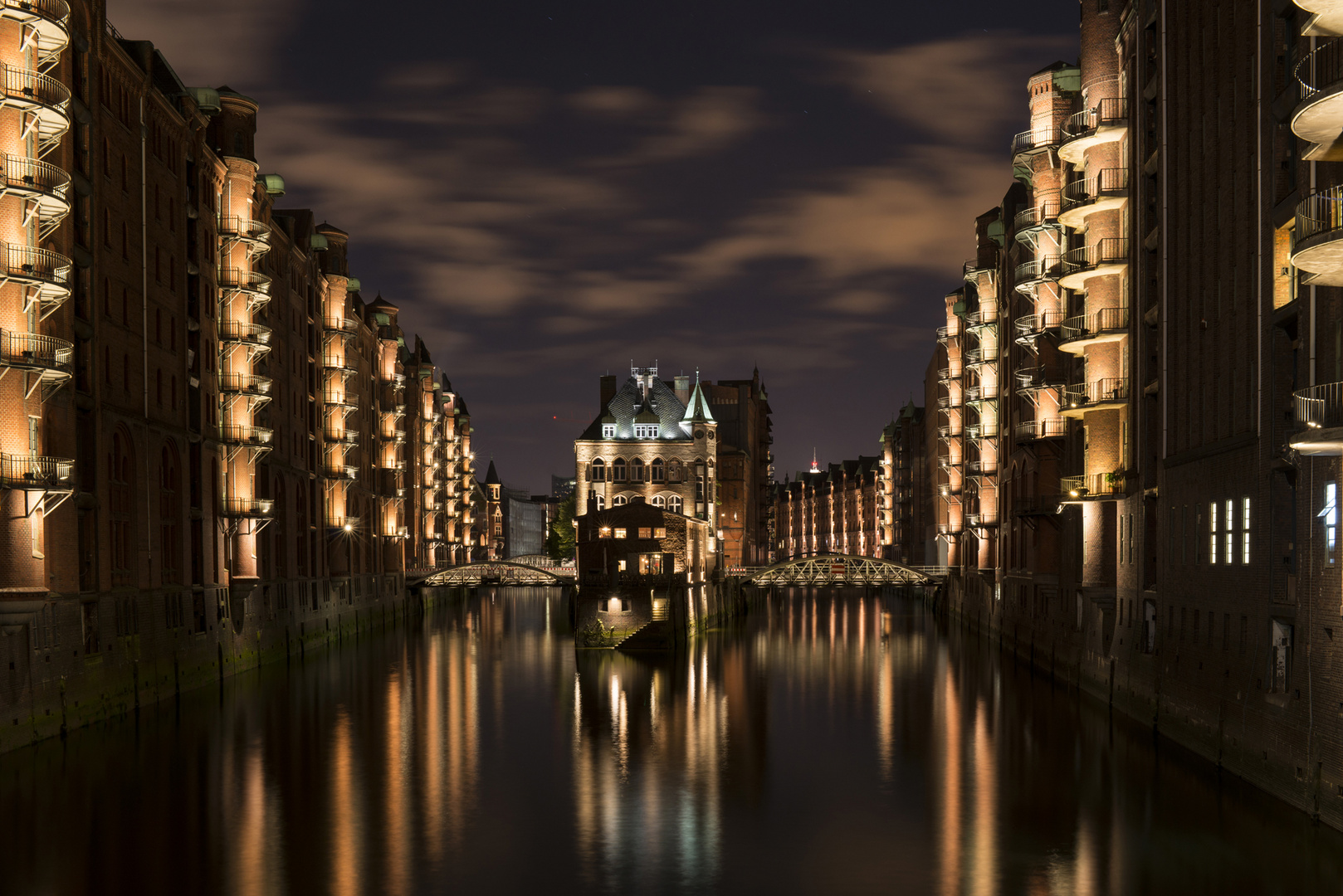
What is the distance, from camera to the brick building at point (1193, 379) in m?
29.5

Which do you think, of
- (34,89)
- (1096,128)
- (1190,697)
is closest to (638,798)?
(1190,697)

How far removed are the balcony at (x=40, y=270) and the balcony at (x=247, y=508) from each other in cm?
2278

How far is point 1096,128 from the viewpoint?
52031 millimetres

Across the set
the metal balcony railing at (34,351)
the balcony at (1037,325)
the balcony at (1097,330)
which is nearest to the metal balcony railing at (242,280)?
the metal balcony railing at (34,351)

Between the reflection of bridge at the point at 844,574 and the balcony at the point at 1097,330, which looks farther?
the reflection of bridge at the point at 844,574

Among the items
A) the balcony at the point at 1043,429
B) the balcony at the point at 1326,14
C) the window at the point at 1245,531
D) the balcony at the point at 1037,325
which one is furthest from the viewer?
the balcony at the point at 1037,325

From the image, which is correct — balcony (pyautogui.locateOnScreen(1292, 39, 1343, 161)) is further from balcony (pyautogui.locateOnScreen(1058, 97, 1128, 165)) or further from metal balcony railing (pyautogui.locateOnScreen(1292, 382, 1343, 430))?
balcony (pyautogui.locateOnScreen(1058, 97, 1128, 165))

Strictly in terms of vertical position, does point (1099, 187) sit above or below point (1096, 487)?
above

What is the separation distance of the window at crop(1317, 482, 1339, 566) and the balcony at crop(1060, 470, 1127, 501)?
20.1 m

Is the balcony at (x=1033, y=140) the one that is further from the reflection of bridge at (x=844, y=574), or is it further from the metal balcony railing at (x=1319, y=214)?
the reflection of bridge at (x=844, y=574)

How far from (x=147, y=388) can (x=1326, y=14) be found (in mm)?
43725

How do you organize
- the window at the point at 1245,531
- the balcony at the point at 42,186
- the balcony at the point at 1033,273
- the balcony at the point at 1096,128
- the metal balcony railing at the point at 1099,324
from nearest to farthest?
the window at the point at 1245,531
the balcony at the point at 42,186
the metal balcony railing at the point at 1099,324
the balcony at the point at 1096,128
the balcony at the point at 1033,273

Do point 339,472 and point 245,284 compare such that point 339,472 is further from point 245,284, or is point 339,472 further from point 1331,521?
point 1331,521

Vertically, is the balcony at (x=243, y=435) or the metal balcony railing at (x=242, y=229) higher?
the metal balcony railing at (x=242, y=229)
